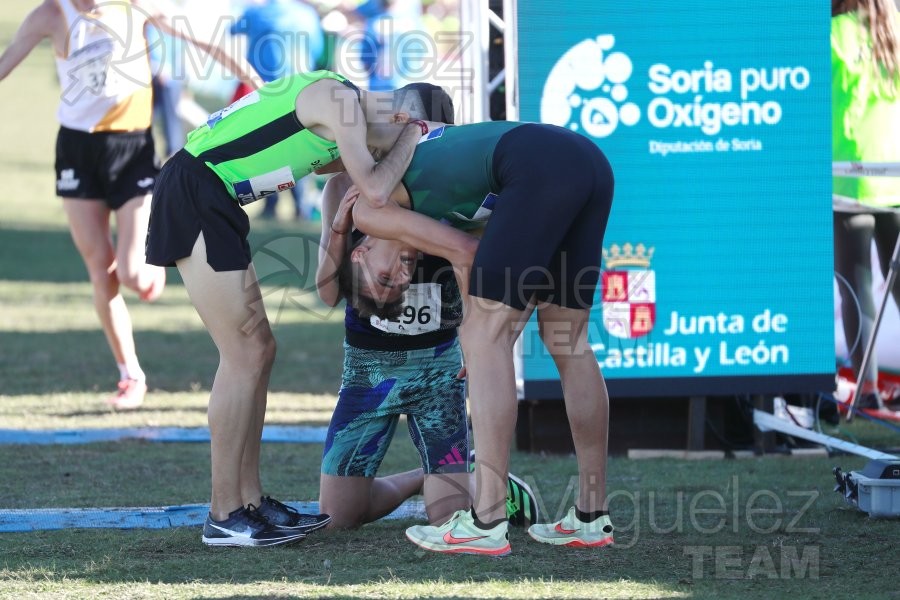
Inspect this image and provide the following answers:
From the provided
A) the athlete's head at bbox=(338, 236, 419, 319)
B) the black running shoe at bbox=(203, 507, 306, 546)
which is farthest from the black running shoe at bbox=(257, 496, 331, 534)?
the athlete's head at bbox=(338, 236, 419, 319)

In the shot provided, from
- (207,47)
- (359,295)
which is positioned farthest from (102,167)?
(359,295)

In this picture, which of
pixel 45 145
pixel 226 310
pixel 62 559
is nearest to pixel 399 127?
pixel 226 310

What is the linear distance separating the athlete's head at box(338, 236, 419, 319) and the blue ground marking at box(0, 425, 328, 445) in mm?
1907

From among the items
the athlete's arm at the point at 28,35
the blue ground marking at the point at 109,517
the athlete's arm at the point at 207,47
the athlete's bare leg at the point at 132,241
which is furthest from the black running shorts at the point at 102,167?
the blue ground marking at the point at 109,517

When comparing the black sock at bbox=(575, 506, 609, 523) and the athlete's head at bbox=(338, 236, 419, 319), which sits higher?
the athlete's head at bbox=(338, 236, 419, 319)

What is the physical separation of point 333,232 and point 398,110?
1.43 feet

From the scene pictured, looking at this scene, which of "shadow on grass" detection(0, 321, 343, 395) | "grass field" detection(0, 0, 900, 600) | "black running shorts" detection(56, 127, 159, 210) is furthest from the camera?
"shadow on grass" detection(0, 321, 343, 395)

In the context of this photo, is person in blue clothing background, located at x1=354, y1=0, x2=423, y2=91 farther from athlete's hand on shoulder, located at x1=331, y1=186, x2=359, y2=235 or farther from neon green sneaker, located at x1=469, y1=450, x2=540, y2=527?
neon green sneaker, located at x1=469, y1=450, x2=540, y2=527

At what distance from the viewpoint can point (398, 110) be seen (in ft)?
12.3

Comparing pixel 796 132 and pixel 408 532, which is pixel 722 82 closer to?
pixel 796 132

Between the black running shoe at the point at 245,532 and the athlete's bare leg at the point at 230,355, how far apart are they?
30 mm

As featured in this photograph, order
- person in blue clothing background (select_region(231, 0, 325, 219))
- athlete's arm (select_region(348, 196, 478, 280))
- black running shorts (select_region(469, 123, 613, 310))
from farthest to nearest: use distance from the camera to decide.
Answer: person in blue clothing background (select_region(231, 0, 325, 219)) < athlete's arm (select_region(348, 196, 478, 280)) < black running shorts (select_region(469, 123, 613, 310))

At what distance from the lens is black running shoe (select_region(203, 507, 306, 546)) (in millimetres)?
3674

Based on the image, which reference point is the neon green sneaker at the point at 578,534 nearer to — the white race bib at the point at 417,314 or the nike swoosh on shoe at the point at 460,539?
the nike swoosh on shoe at the point at 460,539
